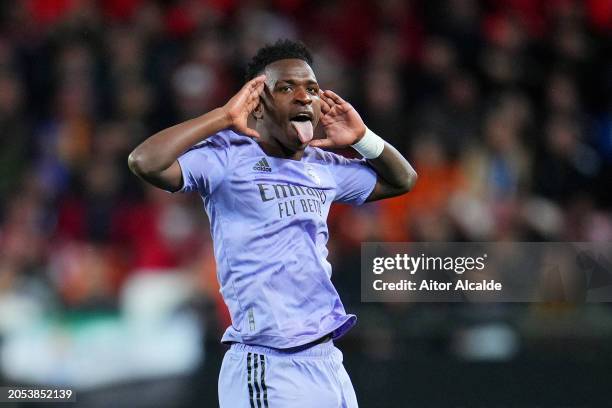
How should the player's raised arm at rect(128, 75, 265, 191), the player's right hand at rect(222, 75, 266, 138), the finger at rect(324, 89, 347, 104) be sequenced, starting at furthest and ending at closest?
the finger at rect(324, 89, 347, 104) < the player's right hand at rect(222, 75, 266, 138) < the player's raised arm at rect(128, 75, 265, 191)

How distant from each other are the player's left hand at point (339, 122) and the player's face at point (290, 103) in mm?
175

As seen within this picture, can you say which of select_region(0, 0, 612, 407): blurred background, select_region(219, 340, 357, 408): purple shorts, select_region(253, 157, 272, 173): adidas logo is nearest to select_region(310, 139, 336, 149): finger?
select_region(253, 157, 272, 173): adidas logo

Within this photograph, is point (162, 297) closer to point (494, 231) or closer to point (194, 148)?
point (494, 231)

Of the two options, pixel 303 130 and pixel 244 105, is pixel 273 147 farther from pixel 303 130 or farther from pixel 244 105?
pixel 244 105

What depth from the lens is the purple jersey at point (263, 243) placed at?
343cm

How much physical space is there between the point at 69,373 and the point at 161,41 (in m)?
2.71

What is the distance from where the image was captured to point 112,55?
707 cm

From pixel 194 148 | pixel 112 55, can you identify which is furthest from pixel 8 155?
pixel 194 148

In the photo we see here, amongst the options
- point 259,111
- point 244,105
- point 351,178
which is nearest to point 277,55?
point 259,111

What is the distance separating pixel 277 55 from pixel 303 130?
0.30 m

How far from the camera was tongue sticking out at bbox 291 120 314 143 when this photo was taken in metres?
3.54

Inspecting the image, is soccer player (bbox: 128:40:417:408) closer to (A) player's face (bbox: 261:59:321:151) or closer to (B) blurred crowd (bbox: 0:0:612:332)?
(A) player's face (bbox: 261:59:321:151)

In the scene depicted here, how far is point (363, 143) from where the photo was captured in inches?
151

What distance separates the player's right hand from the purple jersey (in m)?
0.13
